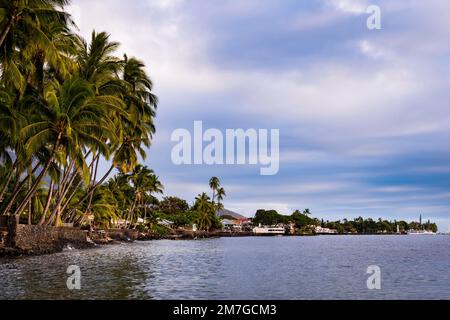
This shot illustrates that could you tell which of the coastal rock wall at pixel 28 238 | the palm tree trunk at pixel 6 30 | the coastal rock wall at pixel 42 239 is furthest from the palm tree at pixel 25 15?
Answer: the coastal rock wall at pixel 42 239

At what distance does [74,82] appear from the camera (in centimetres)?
3403

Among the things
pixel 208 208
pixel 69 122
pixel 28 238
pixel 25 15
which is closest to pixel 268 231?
pixel 208 208

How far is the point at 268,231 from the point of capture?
18425 cm

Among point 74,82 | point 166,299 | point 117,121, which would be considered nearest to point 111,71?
point 117,121

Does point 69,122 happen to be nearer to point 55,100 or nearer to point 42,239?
point 55,100

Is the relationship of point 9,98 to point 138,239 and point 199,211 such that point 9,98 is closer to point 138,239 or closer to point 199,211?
point 138,239

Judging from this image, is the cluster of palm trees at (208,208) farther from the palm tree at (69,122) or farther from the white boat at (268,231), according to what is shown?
the palm tree at (69,122)

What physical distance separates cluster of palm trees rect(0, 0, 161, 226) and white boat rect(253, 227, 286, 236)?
129 m

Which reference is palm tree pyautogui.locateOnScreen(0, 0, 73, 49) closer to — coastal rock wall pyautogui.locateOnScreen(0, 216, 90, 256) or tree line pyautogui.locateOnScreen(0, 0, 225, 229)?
tree line pyautogui.locateOnScreen(0, 0, 225, 229)

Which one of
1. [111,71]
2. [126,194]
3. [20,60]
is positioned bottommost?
[126,194]

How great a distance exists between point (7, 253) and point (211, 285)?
18.4 m

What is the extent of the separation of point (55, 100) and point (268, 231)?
157 m

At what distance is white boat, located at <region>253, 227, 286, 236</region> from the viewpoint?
180 meters

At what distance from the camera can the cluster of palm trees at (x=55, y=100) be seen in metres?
27.9
